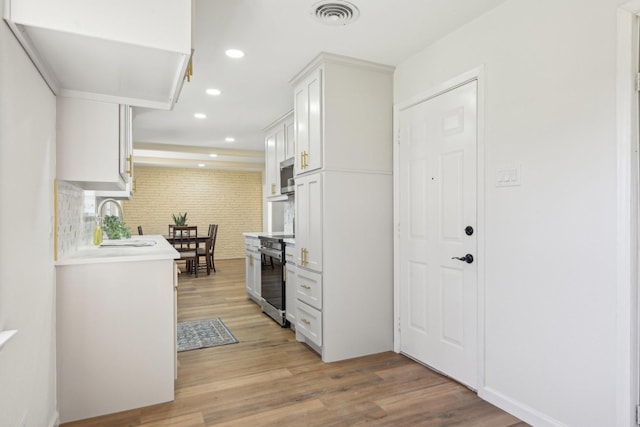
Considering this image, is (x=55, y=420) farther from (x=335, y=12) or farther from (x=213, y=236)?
(x=213, y=236)

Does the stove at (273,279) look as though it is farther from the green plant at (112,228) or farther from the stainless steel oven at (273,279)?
the green plant at (112,228)

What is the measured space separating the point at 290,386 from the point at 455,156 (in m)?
1.92

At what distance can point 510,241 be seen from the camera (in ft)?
7.18

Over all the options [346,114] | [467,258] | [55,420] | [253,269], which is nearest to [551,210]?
[467,258]

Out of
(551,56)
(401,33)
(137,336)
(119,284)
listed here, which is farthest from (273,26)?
(137,336)

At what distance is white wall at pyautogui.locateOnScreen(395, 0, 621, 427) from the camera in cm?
175

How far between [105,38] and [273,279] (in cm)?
299

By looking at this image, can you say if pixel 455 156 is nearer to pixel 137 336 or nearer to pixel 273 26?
pixel 273 26

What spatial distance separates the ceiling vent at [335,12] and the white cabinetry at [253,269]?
2.88 m

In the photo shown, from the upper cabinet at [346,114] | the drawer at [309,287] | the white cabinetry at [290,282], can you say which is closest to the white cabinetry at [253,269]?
the white cabinetry at [290,282]

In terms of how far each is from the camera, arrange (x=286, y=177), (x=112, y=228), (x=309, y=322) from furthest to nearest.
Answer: (x=286, y=177)
(x=112, y=228)
(x=309, y=322)

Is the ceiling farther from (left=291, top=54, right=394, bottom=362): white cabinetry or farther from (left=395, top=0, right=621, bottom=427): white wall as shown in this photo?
(left=395, top=0, right=621, bottom=427): white wall

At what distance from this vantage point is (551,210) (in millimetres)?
1973

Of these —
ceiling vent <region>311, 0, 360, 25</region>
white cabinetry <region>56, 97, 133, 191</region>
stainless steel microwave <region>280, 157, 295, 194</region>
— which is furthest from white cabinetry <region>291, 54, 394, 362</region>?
white cabinetry <region>56, 97, 133, 191</region>
